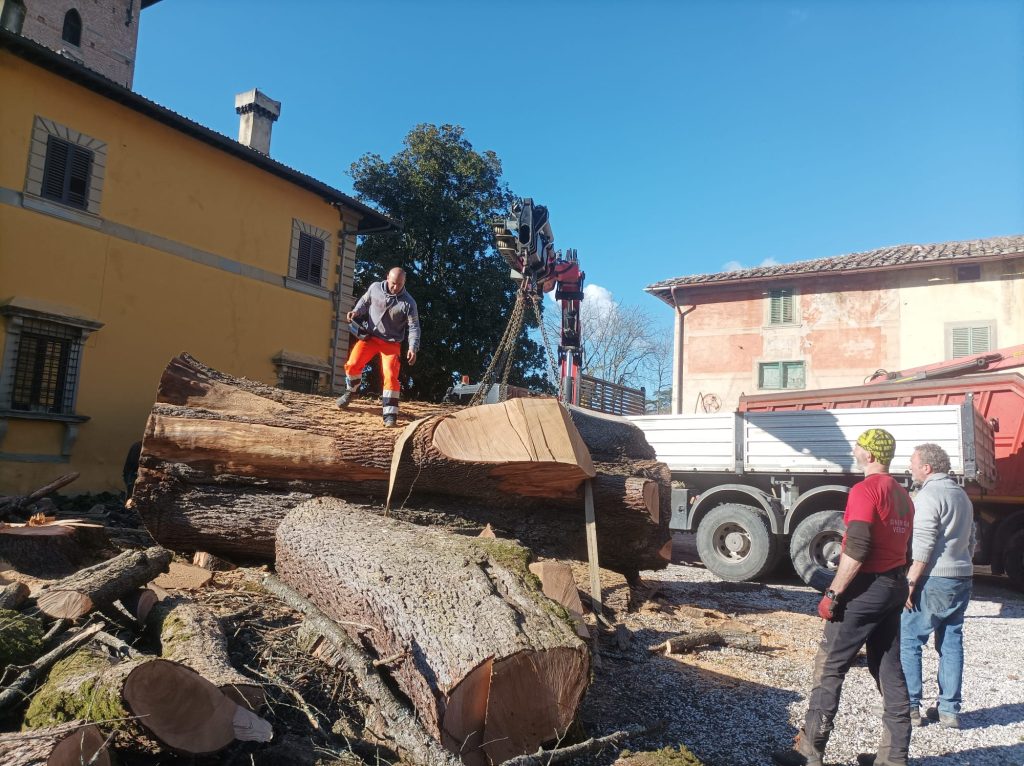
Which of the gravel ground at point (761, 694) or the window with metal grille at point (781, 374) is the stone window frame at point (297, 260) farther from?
the window with metal grille at point (781, 374)

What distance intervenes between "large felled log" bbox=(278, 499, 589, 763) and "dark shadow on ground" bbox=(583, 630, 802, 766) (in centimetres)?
51

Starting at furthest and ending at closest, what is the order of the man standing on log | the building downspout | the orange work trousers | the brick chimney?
1. the building downspout
2. the brick chimney
3. the man standing on log
4. the orange work trousers

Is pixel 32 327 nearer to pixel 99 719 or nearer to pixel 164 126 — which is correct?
pixel 164 126

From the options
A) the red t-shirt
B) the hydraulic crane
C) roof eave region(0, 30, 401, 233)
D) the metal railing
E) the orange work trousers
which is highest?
roof eave region(0, 30, 401, 233)

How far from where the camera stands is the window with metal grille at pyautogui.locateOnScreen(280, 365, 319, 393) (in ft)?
46.7

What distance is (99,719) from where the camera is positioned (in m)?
2.41

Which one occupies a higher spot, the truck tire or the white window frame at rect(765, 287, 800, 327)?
the white window frame at rect(765, 287, 800, 327)

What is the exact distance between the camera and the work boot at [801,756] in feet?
10.6

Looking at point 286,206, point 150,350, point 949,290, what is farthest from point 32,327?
point 949,290

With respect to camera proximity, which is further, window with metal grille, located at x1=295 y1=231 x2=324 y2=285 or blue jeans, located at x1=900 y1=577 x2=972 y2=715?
window with metal grille, located at x1=295 y1=231 x2=324 y2=285

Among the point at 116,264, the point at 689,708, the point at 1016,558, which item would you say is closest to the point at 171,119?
the point at 116,264

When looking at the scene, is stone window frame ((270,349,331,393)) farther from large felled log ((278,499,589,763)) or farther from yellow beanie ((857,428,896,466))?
yellow beanie ((857,428,896,466))

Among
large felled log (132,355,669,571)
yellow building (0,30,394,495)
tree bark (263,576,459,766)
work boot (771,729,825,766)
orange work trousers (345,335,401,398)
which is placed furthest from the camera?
yellow building (0,30,394,495)

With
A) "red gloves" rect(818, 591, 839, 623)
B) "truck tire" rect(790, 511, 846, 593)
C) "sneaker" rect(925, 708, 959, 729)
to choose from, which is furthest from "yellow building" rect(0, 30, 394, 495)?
"sneaker" rect(925, 708, 959, 729)
